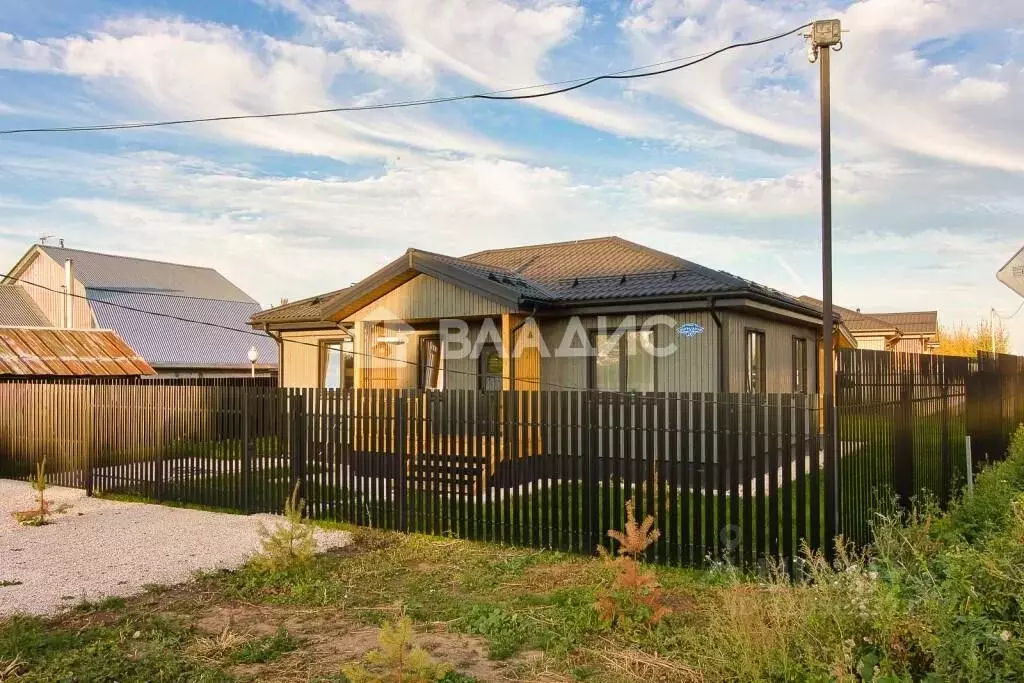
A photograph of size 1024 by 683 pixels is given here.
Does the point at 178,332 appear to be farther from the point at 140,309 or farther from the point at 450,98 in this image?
the point at 450,98

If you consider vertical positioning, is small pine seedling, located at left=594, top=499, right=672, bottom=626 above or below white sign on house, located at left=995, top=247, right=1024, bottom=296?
below

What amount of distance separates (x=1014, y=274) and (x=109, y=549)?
29.9 feet

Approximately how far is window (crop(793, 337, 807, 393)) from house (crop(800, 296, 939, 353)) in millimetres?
12754

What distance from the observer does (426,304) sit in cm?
1343

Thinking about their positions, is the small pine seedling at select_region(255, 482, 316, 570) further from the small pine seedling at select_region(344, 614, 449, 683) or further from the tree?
the tree

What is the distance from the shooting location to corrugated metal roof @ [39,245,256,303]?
35125mm

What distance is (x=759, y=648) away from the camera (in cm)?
399

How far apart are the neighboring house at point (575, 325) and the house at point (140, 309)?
17243mm

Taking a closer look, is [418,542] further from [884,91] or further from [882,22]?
[884,91]

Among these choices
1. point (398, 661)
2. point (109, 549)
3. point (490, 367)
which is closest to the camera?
point (398, 661)

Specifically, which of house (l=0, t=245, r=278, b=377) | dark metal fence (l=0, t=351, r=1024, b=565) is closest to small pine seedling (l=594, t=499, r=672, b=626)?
dark metal fence (l=0, t=351, r=1024, b=565)

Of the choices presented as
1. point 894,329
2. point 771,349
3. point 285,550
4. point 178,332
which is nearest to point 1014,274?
point 285,550

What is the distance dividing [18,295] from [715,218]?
33711 mm

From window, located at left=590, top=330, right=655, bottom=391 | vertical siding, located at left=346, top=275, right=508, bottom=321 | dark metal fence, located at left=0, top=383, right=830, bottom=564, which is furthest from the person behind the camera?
window, located at left=590, top=330, right=655, bottom=391
